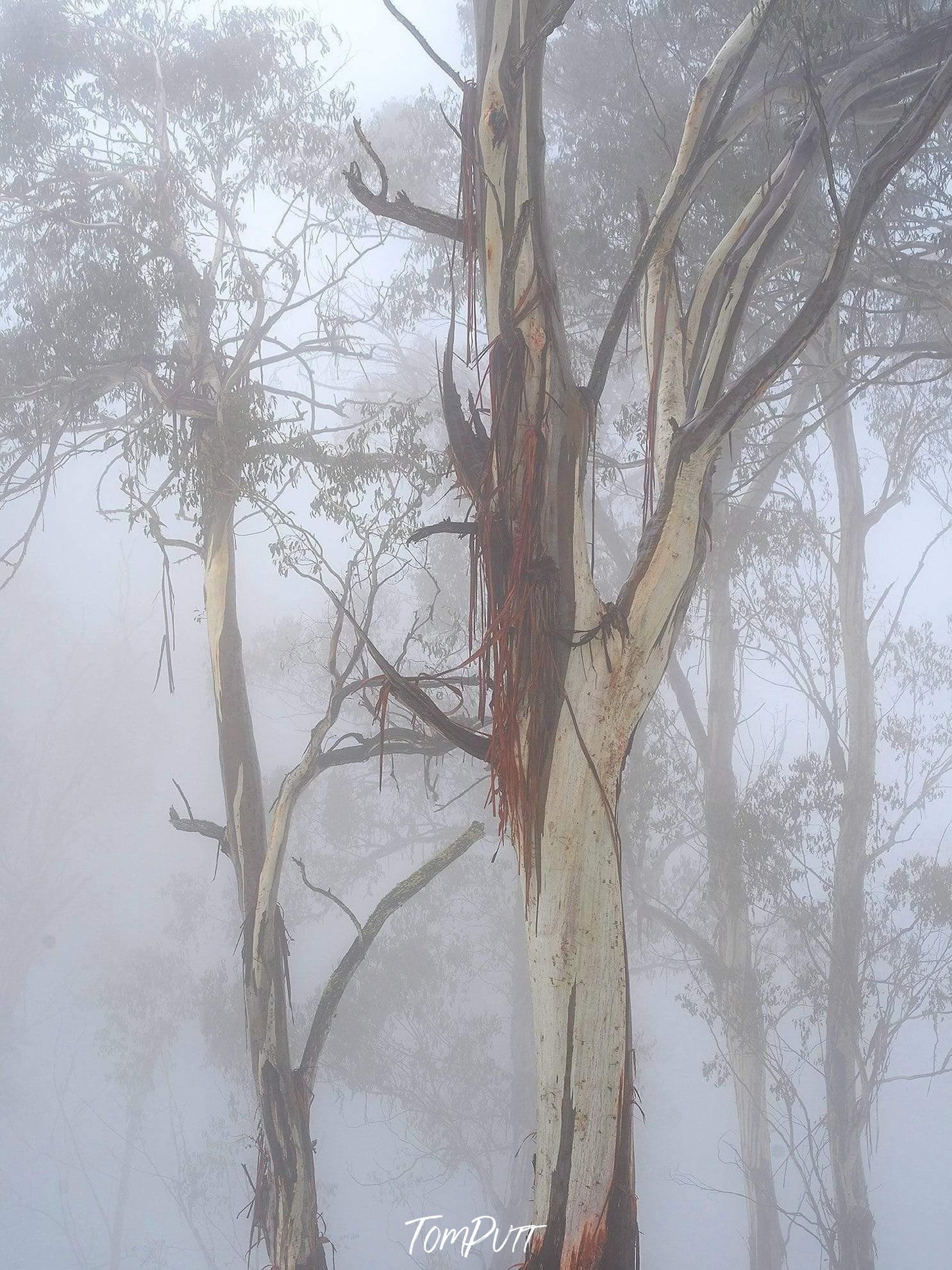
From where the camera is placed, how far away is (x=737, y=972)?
5543 mm

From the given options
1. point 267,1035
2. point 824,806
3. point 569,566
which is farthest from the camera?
point 824,806

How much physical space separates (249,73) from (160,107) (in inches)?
25.1

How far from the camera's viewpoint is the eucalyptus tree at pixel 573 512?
1.35m

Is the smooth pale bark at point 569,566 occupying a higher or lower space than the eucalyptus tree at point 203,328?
lower

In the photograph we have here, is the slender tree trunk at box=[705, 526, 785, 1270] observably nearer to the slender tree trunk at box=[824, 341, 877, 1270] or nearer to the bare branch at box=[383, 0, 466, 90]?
the slender tree trunk at box=[824, 341, 877, 1270]

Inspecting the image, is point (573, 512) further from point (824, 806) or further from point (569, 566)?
point (824, 806)

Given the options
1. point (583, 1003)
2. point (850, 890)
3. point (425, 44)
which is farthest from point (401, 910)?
point (425, 44)

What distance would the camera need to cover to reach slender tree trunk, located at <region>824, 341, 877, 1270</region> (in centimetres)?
504

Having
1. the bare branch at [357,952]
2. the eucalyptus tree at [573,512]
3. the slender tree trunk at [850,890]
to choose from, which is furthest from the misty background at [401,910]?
the eucalyptus tree at [573,512]

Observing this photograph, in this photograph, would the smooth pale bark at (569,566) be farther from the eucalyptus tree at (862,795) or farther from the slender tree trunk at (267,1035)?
the eucalyptus tree at (862,795)

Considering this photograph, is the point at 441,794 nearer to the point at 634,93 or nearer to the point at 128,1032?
the point at 128,1032

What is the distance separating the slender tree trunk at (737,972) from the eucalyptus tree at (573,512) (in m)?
3.99

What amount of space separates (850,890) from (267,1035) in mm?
3599

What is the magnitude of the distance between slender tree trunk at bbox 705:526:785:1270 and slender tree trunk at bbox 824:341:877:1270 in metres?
0.39
